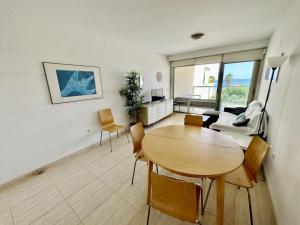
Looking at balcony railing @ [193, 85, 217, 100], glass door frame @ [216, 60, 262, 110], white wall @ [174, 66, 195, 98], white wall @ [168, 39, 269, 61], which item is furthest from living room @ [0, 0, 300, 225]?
white wall @ [174, 66, 195, 98]

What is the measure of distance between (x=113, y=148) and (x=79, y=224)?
5.12 ft

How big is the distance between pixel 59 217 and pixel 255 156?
87.6 inches

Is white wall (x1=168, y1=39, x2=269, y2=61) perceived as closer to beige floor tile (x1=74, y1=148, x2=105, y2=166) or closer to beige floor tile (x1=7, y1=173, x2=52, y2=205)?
beige floor tile (x1=74, y1=148, x2=105, y2=166)

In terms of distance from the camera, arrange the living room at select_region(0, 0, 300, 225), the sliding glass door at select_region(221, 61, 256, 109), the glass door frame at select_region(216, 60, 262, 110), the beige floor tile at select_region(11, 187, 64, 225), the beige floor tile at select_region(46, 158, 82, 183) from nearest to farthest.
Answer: the living room at select_region(0, 0, 300, 225) < the beige floor tile at select_region(11, 187, 64, 225) < the beige floor tile at select_region(46, 158, 82, 183) < the glass door frame at select_region(216, 60, 262, 110) < the sliding glass door at select_region(221, 61, 256, 109)

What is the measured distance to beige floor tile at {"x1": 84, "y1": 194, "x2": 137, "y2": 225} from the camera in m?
1.34

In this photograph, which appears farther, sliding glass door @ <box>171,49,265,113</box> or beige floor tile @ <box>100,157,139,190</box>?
sliding glass door @ <box>171,49,265,113</box>

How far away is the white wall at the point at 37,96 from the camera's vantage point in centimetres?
175

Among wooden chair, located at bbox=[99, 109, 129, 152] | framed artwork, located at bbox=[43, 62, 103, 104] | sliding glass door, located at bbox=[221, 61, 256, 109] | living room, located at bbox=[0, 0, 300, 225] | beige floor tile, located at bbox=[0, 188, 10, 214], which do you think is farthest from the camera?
sliding glass door, located at bbox=[221, 61, 256, 109]

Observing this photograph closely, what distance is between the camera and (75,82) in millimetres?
2438

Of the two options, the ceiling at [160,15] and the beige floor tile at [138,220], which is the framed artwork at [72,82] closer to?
the ceiling at [160,15]

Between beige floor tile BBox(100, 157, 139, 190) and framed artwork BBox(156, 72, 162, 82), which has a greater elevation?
framed artwork BBox(156, 72, 162, 82)

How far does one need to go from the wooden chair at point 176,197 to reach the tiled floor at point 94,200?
1.80 ft

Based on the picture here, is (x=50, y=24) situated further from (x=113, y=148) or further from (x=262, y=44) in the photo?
(x=262, y=44)

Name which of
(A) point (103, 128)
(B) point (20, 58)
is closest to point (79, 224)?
(A) point (103, 128)
